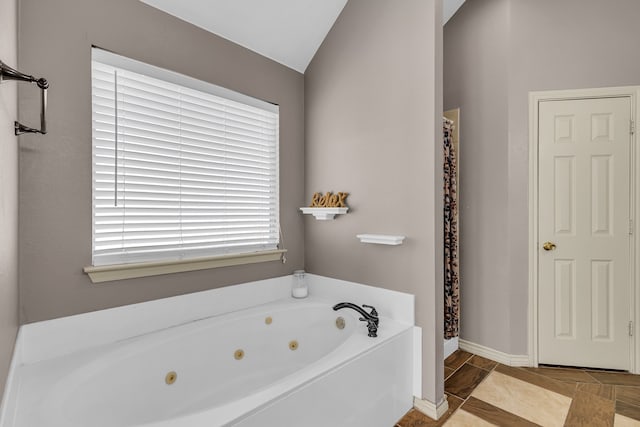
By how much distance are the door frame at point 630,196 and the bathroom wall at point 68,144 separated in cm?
248

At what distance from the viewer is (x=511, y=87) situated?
2490 millimetres

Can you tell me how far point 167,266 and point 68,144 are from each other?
78 centimetres

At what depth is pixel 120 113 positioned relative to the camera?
1.73m

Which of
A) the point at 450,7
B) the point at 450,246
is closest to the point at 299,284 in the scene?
the point at 450,246

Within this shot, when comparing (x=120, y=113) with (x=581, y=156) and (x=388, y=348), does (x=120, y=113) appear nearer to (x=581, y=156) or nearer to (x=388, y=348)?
(x=388, y=348)

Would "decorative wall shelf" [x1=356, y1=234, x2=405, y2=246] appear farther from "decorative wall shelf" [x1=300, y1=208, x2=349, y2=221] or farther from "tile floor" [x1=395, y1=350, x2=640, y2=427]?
"tile floor" [x1=395, y1=350, x2=640, y2=427]

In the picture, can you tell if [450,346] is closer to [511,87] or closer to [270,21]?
[511,87]

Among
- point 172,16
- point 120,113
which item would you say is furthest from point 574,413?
point 172,16

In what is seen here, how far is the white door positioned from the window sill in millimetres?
2106

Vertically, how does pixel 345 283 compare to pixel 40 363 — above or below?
above

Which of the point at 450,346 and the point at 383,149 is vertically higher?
A: the point at 383,149

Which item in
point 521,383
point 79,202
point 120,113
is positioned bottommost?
point 521,383

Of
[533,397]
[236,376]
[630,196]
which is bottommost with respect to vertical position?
[533,397]

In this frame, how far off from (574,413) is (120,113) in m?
3.03
